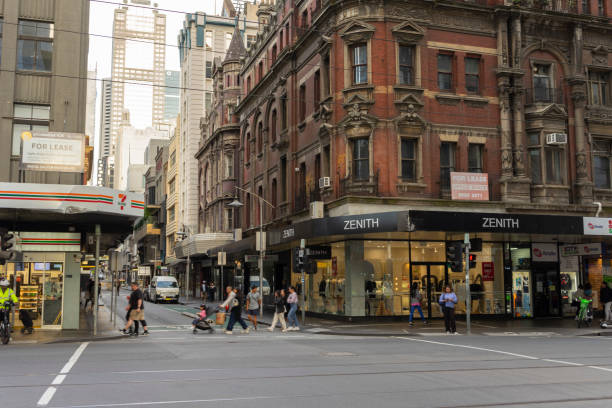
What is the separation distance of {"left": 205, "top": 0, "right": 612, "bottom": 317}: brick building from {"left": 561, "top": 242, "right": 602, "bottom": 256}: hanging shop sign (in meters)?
0.46

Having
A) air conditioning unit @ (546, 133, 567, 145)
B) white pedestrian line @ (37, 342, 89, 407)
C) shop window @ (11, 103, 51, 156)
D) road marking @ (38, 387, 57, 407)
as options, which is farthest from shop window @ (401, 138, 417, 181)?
road marking @ (38, 387, 57, 407)

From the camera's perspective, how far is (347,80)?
2962cm

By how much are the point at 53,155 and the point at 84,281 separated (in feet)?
166

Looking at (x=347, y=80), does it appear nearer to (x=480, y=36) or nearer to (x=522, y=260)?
(x=480, y=36)

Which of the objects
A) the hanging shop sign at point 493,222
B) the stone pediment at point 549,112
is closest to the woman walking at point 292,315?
the hanging shop sign at point 493,222

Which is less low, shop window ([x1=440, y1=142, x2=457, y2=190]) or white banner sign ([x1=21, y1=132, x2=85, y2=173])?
shop window ([x1=440, y1=142, x2=457, y2=190])

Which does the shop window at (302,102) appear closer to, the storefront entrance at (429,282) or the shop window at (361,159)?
the shop window at (361,159)

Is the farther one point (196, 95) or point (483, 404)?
point (196, 95)

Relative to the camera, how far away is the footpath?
23.6 metres

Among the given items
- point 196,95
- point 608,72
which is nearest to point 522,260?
point 608,72

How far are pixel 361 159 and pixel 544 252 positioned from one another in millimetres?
11234

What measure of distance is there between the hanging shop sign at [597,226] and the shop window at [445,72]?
8.85 m

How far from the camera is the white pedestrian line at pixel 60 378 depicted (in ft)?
31.5

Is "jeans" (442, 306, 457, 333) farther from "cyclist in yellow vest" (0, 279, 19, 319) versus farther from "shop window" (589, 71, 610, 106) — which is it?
"shop window" (589, 71, 610, 106)
